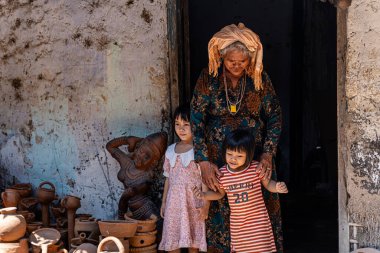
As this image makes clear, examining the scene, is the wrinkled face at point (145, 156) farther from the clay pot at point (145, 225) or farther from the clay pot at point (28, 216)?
the clay pot at point (28, 216)

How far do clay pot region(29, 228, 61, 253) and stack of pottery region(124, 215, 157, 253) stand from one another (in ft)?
1.90

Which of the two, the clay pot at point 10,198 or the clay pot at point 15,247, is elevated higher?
the clay pot at point 10,198

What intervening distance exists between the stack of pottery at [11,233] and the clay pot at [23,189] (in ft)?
3.25

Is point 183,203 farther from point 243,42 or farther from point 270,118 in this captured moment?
point 243,42

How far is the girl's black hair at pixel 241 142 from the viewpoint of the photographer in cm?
479

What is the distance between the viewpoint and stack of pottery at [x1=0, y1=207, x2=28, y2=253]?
519 cm

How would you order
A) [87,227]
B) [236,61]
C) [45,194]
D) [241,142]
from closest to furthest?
[241,142] < [236,61] < [87,227] < [45,194]

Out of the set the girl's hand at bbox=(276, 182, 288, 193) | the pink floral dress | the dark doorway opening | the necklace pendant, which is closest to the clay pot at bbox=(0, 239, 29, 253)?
the pink floral dress

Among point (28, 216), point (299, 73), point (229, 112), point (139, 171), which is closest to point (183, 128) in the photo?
point (229, 112)

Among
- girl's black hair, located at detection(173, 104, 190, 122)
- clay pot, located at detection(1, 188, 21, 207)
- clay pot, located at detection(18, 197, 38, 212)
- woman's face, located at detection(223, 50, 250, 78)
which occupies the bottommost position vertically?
clay pot, located at detection(18, 197, 38, 212)

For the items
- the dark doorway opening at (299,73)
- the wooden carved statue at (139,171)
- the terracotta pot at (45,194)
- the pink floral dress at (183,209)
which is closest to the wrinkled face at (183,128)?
the pink floral dress at (183,209)

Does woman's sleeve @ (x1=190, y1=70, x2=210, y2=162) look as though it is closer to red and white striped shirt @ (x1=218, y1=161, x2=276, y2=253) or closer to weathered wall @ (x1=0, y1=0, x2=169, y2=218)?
red and white striped shirt @ (x1=218, y1=161, x2=276, y2=253)

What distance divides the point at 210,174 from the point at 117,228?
83 centimetres

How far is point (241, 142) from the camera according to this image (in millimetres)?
4781
